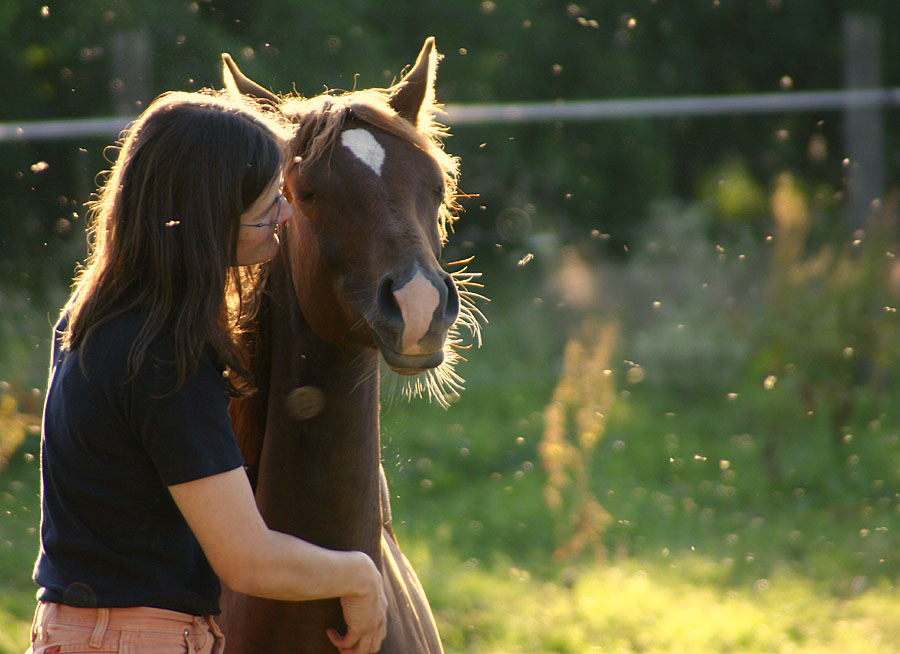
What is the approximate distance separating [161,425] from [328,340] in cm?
51

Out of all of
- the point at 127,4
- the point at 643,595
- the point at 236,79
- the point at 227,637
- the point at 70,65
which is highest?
the point at 127,4

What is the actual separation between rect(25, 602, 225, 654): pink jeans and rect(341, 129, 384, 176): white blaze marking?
88 cm

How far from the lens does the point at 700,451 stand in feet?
21.0

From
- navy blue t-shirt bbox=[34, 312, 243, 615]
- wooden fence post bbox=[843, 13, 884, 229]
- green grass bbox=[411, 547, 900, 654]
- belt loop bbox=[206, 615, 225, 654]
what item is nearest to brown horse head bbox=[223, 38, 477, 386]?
navy blue t-shirt bbox=[34, 312, 243, 615]

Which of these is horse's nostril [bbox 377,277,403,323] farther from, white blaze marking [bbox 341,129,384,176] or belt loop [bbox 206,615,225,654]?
belt loop [bbox 206,615,225,654]

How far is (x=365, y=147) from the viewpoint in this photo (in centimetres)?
179

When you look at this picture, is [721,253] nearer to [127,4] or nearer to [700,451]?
[700,451]

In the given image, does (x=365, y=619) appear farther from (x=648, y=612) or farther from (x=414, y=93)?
(x=648, y=612)

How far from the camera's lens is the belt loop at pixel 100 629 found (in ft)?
4.69

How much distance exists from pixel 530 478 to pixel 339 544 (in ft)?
14.6

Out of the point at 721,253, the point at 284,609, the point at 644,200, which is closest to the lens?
the point at 284,609

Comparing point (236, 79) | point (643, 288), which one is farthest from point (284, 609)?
point (643, 288)

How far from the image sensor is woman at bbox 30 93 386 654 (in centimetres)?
138

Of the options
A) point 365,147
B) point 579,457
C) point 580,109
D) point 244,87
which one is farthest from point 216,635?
point 580,109
